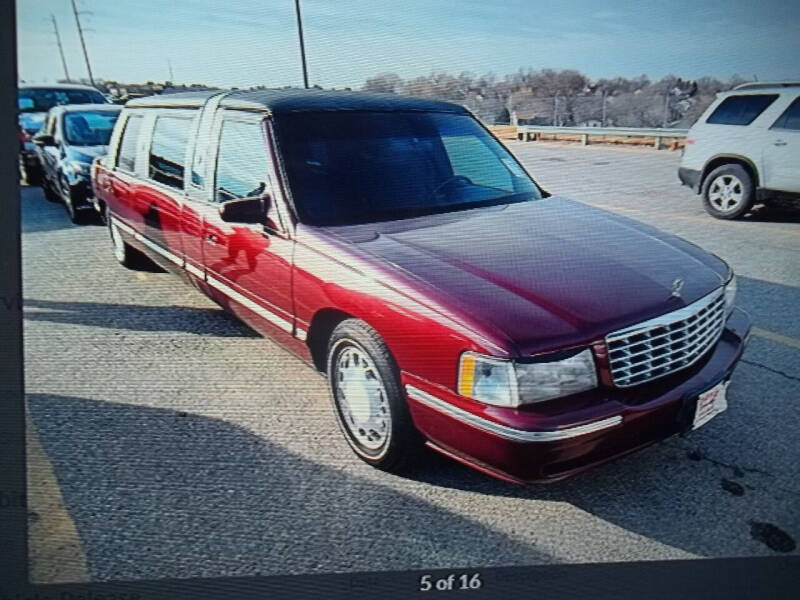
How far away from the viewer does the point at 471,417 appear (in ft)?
5.20

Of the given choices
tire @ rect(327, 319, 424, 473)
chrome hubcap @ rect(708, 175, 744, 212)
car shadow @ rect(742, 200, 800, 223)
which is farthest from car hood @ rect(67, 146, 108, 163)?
chrome hubcap @ rect(708, 175, 744, 212)

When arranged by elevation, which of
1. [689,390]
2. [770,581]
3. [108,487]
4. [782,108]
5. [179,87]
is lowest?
[770,581]

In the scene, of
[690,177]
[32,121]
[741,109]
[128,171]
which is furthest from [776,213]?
[128,171]

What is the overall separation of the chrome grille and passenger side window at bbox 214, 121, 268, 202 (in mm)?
1571

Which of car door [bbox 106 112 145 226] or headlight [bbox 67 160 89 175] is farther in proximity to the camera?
car door [bbox 106 112 145 226]

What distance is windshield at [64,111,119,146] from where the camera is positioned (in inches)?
103

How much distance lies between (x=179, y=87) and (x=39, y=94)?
431 millimetres

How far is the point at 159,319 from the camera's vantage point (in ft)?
9.52

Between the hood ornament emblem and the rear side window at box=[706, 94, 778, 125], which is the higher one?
the rear side window at box=[706, 94, 778, 125]

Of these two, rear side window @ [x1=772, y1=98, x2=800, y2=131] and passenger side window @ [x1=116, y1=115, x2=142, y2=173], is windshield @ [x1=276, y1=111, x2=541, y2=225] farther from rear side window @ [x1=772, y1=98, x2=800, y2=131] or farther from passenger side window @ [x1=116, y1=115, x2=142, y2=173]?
passenger side window @ [x1=116, y1=115, x2=142, y2=173]

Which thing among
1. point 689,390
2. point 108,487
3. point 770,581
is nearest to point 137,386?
point 108,487

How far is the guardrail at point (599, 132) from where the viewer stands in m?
2.14

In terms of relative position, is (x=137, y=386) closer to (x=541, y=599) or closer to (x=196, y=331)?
(x=196, y=331)

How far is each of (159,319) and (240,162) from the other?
1.02 meters
